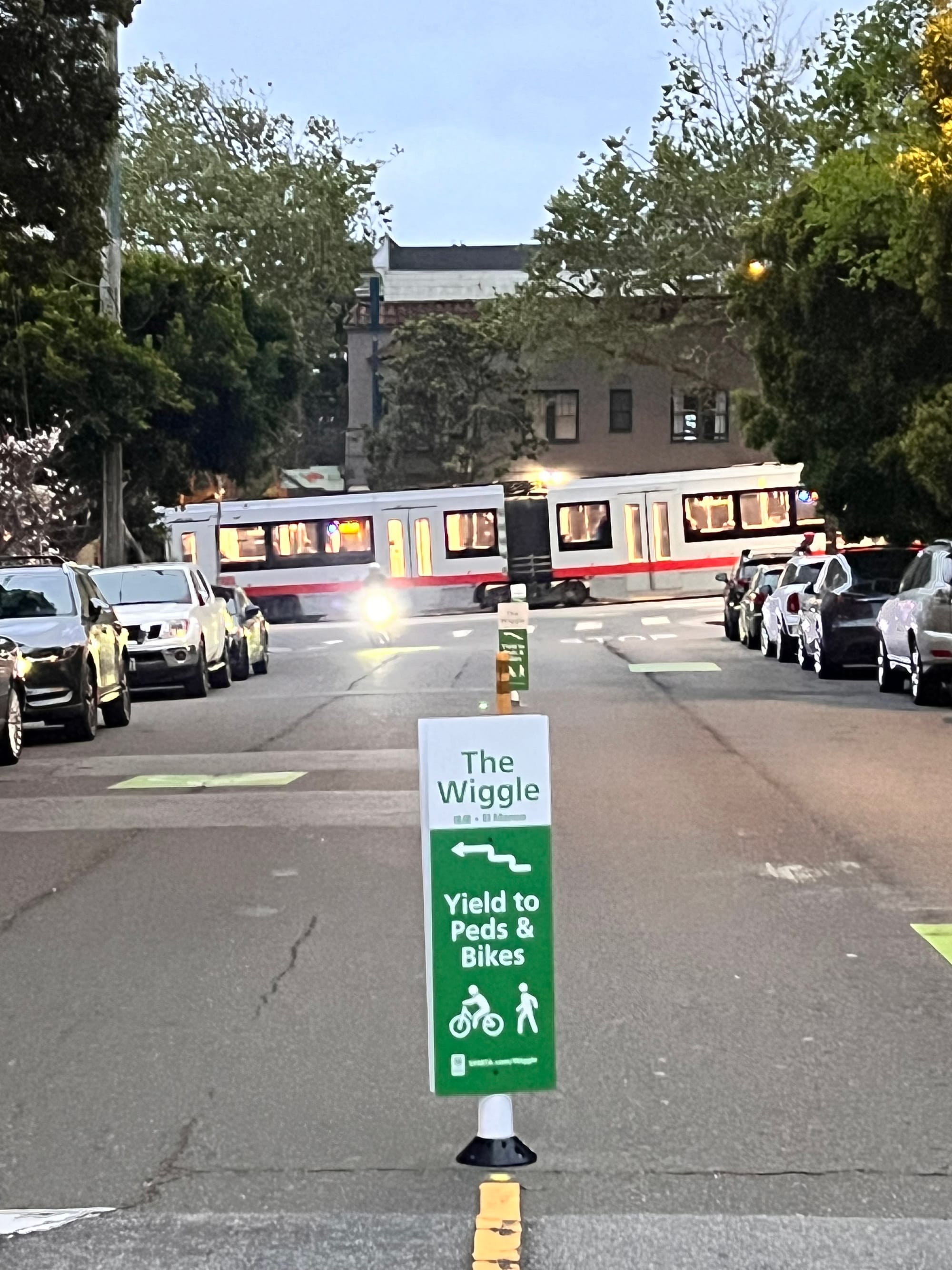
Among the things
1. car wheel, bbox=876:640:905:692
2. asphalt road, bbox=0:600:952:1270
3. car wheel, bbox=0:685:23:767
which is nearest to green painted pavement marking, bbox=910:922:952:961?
asphalt road, bbox=0:600:952:1270

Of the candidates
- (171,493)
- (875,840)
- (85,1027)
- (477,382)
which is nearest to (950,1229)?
(85,1027)

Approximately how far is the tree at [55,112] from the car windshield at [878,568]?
11.9 m

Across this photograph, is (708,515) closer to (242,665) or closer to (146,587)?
(242,665)

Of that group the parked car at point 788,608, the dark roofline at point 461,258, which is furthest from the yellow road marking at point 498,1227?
the dark roofline at point 461,258

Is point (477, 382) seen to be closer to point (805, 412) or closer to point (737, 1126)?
point (805, 412)

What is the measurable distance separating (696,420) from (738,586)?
3100 cm

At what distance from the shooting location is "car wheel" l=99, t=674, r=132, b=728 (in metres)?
21.3

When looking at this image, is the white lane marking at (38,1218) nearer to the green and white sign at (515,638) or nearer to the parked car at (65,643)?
the parked car at (65,643)

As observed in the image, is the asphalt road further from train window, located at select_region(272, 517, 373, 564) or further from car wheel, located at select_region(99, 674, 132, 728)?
train window, located at select_region(272, 517, 373, 564)

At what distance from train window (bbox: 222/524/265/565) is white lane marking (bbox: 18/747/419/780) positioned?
36548mm

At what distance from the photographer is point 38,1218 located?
525 centimetres

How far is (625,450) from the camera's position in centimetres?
6781

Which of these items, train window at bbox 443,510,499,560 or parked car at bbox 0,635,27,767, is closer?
parked car at bbox 0,635,27,767

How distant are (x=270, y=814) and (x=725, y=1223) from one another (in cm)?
845
